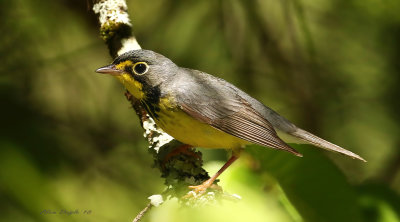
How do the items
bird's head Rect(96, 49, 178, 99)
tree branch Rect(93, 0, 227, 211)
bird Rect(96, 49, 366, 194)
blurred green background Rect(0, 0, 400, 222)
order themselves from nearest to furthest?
tree branch Rect(93, 0, 227, 211) < bird Rect(96, 49, 366, 194) < bird's head Rect(96, 49, 178, 99) < blurred green background Rect(0, 0, 400, 222)

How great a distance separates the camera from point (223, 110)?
12.8 ft

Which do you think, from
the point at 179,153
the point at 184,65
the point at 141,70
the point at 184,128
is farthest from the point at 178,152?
the point at 184,65

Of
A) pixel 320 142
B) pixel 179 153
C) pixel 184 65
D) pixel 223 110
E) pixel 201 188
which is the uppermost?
pixel 184 65

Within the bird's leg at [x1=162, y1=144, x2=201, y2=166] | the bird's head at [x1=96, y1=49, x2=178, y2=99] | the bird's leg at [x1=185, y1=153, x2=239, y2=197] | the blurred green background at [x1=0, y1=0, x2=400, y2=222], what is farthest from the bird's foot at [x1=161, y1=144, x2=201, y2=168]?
the blurred green background at [x1=0, y1=0, x2=400, y2=222]

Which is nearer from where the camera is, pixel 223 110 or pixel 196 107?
pixel 196 107

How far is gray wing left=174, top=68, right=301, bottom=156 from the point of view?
145 inches

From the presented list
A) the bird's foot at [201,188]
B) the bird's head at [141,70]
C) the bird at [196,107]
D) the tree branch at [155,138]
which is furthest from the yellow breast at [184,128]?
the bird's foot at [201,188]

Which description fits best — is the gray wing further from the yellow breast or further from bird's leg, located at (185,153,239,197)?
bird's leg, located at (185,153,239,197)

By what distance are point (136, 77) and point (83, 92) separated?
7.40 ft

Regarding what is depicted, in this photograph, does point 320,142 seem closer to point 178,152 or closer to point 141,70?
point 178,152

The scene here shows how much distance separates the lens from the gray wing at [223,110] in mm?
3680

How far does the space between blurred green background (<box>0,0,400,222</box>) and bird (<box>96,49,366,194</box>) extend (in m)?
0.68

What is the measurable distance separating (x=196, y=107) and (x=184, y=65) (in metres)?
2.19

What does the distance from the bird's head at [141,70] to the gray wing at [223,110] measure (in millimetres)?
165
